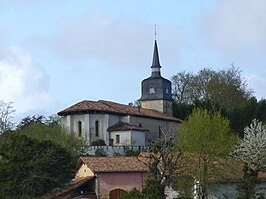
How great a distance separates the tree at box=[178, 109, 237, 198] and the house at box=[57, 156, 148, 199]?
14.3 ft

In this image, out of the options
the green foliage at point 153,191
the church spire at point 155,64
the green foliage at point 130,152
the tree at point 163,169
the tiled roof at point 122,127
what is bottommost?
the green foliage at point 153,191

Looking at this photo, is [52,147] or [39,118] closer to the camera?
[52,147]

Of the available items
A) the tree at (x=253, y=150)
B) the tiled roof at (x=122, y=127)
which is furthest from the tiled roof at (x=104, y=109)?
the tree at (x=253, y=150)

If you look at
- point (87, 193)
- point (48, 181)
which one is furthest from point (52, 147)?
point (87, 193)

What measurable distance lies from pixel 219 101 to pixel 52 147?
142ft

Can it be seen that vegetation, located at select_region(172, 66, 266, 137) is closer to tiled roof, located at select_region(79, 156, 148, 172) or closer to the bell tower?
the bell tower

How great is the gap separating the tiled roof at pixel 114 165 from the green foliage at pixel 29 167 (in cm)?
579

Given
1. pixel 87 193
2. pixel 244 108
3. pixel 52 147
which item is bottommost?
pixel 87 193

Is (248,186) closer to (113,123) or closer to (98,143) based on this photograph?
(98,143)

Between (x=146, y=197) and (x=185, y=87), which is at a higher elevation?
(x=185, y=87)

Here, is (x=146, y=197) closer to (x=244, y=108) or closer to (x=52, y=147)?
(x=52, y=147)

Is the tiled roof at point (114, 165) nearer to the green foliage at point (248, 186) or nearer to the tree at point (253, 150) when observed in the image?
the tree at point (253, 150)

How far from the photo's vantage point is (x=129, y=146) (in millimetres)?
64250

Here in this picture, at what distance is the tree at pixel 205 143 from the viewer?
39.6 metres
